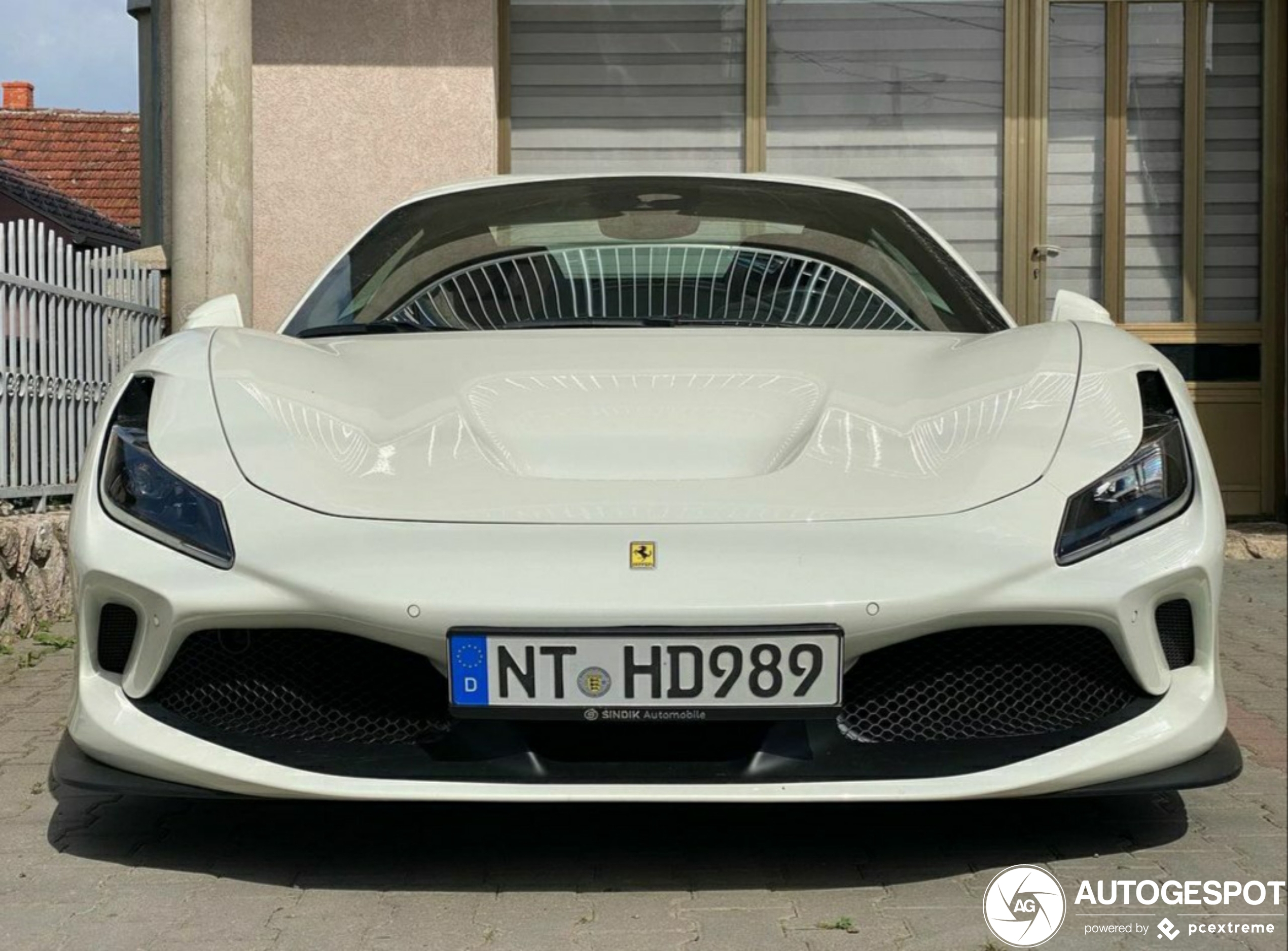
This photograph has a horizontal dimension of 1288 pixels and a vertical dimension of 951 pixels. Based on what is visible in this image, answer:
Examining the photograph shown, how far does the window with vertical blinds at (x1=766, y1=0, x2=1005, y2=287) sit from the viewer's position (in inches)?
332

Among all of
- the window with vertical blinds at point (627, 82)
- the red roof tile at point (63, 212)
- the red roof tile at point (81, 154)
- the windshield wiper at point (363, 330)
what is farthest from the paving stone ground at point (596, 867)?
the red roof tile at point (81, 154)

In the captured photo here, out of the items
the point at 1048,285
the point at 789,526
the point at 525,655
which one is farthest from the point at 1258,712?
the point at 1048,285

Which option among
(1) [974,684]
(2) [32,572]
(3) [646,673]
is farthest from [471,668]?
(2) [32,572]

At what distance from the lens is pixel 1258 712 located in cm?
367

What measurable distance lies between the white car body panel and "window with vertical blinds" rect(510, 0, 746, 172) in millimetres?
5686

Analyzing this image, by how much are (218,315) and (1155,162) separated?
6.05 metres

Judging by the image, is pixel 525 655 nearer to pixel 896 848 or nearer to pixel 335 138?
pixel 896 848

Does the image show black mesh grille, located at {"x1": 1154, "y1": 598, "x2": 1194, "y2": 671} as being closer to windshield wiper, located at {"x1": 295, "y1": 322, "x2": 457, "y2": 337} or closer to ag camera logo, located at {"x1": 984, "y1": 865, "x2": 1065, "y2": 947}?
ag camera logo, located at {"x1": 984, "y1": 865, "x2": 1065, "y2": 947}

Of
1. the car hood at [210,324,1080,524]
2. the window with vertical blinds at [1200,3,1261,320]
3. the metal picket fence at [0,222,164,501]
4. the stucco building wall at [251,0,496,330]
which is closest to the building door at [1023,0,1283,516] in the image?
the window with vertical blinds at [1200,3,1261,320]

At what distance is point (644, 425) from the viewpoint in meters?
2.78

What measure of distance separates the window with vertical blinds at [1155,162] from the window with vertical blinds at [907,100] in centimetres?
65

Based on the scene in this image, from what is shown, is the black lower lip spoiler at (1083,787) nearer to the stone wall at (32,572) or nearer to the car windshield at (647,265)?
the car windshield at (647,265)

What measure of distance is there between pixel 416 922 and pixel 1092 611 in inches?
42.7

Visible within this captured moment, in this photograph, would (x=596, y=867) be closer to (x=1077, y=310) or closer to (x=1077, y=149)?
(x=1077, y=310)
